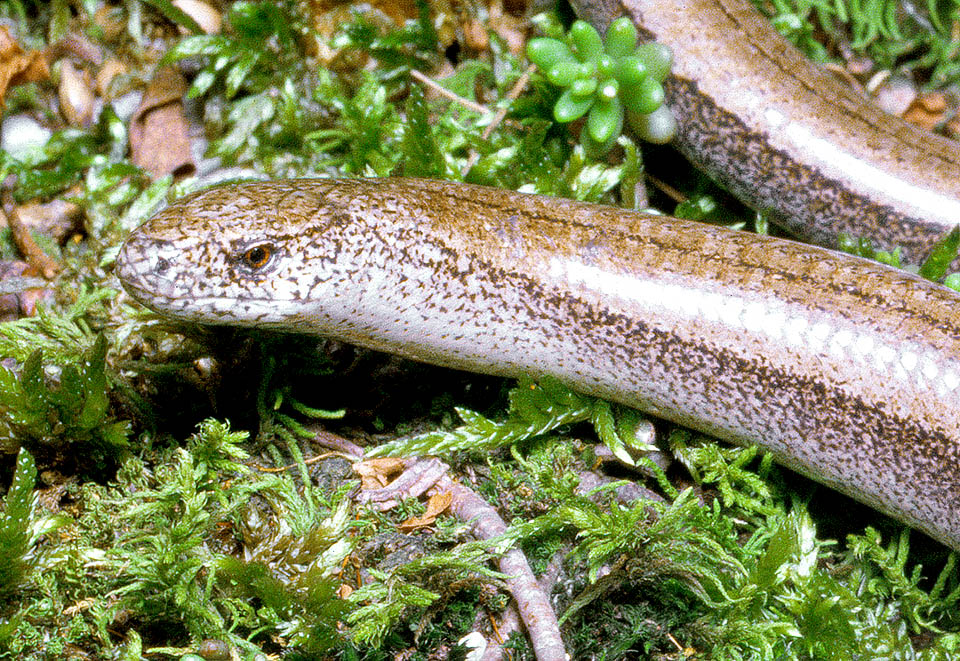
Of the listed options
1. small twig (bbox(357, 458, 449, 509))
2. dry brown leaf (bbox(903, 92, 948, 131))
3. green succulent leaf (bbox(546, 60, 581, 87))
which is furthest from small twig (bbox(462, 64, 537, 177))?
dry brown leaf (bbox(903, 92, 948, 131))

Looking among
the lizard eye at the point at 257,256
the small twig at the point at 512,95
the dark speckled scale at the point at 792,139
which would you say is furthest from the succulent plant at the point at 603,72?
the lizard eye at the point at 257,256

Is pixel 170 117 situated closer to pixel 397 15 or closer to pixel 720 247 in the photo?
pixel 397 15

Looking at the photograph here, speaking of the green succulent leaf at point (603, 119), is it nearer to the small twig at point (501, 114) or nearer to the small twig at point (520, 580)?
the small twig at point (501, 114)

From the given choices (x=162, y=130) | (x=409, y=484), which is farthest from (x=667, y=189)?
(x=162, y=130)

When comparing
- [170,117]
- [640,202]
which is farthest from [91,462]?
[640,202]

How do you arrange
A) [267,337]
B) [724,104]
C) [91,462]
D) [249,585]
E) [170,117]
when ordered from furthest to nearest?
[170,117] < [724,104] < [267,337] < [91,462] < [249,585]

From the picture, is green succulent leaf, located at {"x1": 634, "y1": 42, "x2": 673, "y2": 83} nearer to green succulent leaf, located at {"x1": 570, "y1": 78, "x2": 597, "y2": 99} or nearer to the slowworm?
green succulent leaf, located at {"x1": 570, "y1": 78, "x2": 597, "y2": 99}
